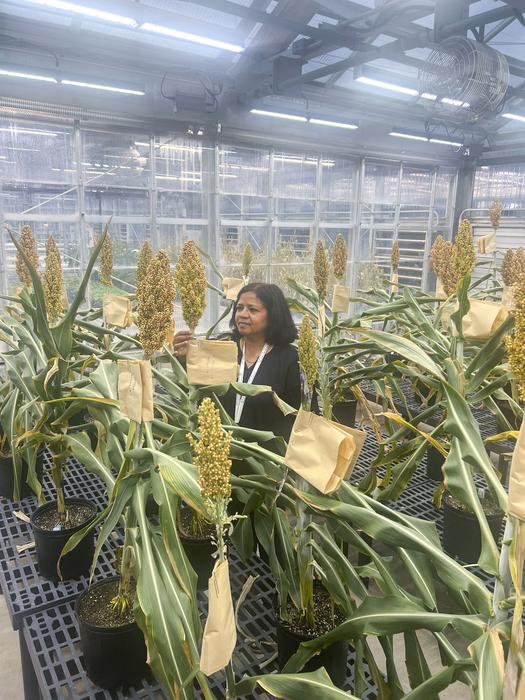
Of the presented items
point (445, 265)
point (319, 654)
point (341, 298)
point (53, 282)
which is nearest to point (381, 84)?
point (445, 265)

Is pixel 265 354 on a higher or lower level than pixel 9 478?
higher

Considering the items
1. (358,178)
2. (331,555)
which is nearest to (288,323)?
(331,555)

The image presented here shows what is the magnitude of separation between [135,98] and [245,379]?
13.1 feet

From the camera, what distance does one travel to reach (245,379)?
71.6 inches

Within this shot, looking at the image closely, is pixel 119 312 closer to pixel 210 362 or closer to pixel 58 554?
pixel 210 362

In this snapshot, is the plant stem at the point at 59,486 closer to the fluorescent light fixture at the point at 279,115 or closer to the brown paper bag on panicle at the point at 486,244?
the brown paper bag on panicle at the point at 486,244

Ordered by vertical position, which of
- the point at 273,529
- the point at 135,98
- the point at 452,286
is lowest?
the point at 273,529

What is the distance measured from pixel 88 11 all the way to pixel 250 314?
3.11 meters

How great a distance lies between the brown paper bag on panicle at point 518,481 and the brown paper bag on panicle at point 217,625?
36 cm

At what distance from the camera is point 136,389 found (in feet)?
2.92

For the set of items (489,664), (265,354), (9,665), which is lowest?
(9,665)

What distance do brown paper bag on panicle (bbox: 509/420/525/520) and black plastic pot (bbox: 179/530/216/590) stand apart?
0.79 meters

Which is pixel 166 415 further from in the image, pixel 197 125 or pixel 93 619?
pixel 197 125

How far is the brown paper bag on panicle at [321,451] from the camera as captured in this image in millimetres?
752
